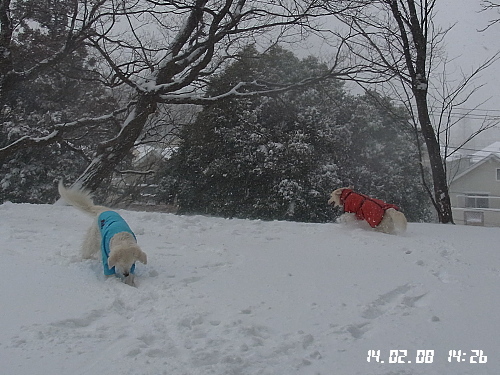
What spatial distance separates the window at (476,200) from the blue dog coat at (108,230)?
2386cm

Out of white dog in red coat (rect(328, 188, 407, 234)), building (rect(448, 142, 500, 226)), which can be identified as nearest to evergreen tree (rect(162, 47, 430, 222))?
white dog in red coat (rect(328, 188, 407, 234))

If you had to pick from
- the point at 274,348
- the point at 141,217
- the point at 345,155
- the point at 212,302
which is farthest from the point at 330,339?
the point at 345,155

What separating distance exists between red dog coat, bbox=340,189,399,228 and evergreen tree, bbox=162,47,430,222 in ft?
23.1

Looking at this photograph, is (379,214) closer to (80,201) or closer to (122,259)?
(122,259)

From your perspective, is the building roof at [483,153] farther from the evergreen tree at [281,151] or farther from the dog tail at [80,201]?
the dog tail at [80,201]

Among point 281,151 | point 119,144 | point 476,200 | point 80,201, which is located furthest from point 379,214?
point 476,200

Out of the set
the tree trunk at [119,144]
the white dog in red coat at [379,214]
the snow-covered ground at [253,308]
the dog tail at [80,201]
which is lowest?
the snow-covered ground at [253,308]

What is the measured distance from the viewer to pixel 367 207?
22.3 ft

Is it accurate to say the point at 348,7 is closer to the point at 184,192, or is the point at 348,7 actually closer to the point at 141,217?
the point at 141,217

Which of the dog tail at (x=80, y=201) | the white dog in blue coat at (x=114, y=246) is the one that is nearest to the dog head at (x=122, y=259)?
the white dog in blue coat at (x=114, y=246)

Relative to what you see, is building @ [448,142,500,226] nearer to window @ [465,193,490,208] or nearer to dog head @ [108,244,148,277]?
window @ [465,193,490,208]

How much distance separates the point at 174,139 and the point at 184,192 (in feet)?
10.4

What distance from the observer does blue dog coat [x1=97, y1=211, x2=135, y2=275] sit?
13.8 ft

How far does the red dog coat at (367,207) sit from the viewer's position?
21.9 feet
